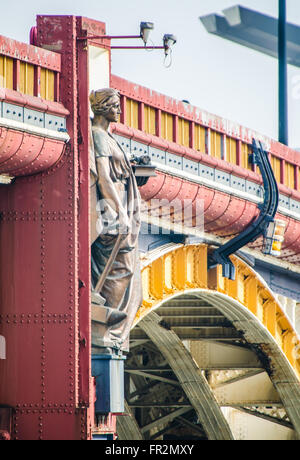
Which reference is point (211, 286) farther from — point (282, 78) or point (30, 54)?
point (30, 54)

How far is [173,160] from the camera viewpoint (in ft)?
105

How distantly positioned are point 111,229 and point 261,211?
9326 millimetres

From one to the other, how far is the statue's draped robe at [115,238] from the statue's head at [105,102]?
31 centimetres

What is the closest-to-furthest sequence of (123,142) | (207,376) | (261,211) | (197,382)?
1. (123,142)
2. (261,211)
3. (197,382)
4. (207,376)

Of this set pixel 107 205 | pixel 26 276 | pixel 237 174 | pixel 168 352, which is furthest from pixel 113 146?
pixel 168 352

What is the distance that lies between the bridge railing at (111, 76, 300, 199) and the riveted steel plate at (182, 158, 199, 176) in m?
0.32

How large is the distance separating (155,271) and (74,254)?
7.13 meters

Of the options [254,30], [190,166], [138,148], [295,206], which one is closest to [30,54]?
[138,148]

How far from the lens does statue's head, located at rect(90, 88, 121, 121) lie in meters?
27.6

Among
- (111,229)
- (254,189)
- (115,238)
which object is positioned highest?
(254,189)

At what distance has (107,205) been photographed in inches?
1080

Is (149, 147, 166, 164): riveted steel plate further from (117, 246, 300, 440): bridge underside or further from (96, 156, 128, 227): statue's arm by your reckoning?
(117, 246, 300, 440): bridge underside

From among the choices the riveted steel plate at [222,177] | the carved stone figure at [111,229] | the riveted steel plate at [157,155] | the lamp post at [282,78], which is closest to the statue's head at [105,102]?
the carved stone figure at [111,229]

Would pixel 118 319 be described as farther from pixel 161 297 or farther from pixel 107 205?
pixel 161 297
